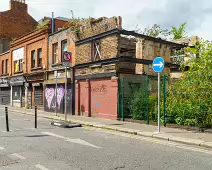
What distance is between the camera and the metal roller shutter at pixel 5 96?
30.8 metres

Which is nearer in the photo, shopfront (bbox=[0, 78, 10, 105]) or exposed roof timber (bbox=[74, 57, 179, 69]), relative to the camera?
exposed roof timber (bbox=[74, 57, 179, 69])

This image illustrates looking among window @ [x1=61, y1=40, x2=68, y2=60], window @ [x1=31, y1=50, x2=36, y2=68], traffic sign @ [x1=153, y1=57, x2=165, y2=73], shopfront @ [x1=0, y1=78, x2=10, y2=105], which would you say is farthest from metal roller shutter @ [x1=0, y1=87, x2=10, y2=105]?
traffic sign @ [x1=153, y1=57, x2=165, y2=73]

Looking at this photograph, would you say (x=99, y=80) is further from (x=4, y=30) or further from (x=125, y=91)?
(x=4, y=30)

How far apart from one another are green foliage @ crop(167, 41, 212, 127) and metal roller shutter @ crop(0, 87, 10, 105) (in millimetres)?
23754

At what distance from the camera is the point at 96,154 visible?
6.86m

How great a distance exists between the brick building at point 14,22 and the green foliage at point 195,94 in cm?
3010

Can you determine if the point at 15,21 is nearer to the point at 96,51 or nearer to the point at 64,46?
the point at 64,46

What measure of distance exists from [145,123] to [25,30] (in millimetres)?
31675

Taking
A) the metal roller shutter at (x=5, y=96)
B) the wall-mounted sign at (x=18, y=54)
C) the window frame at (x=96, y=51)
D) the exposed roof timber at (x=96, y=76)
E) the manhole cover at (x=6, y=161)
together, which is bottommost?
the manhole cover at (x=6, y=161)

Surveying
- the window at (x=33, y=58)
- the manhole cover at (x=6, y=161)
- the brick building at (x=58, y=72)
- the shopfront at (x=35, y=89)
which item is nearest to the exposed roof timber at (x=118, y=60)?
the brick building at (x=58, y=72)

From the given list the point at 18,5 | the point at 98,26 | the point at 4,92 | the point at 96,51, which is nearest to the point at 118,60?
the point at 96,51

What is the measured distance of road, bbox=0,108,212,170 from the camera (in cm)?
576

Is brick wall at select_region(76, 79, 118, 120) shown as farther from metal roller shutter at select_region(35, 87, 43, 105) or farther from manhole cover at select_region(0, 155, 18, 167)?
manhole cover at select_region(0, 155, 18, 167)

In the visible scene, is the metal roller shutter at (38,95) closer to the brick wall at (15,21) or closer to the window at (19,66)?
the window at (19,66)
